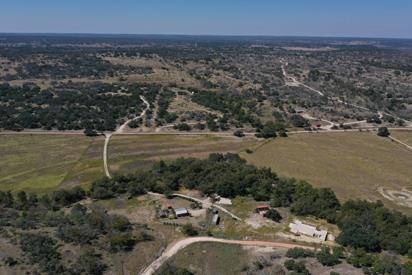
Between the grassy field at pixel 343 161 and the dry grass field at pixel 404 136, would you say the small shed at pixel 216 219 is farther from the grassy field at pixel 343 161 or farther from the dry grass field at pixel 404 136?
the dry grass field at pixel 404 136

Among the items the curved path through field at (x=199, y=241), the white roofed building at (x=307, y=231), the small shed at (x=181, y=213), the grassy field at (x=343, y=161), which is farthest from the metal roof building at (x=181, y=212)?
the grassy field at (x=343, y=161)

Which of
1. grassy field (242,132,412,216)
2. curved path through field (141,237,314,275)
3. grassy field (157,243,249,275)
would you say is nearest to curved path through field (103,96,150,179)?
grassy field (242,132,412,216)

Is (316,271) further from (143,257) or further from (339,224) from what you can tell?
(143,257)

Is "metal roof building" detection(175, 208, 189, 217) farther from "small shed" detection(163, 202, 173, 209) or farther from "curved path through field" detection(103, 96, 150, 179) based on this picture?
"curved path through field" detection(103, 96, 150, 179)

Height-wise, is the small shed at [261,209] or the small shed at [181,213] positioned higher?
the small shed at [261,209]

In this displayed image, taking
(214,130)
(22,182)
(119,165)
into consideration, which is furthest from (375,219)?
(214,130)

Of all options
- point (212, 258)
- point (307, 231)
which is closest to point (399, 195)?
point (307, 231)
